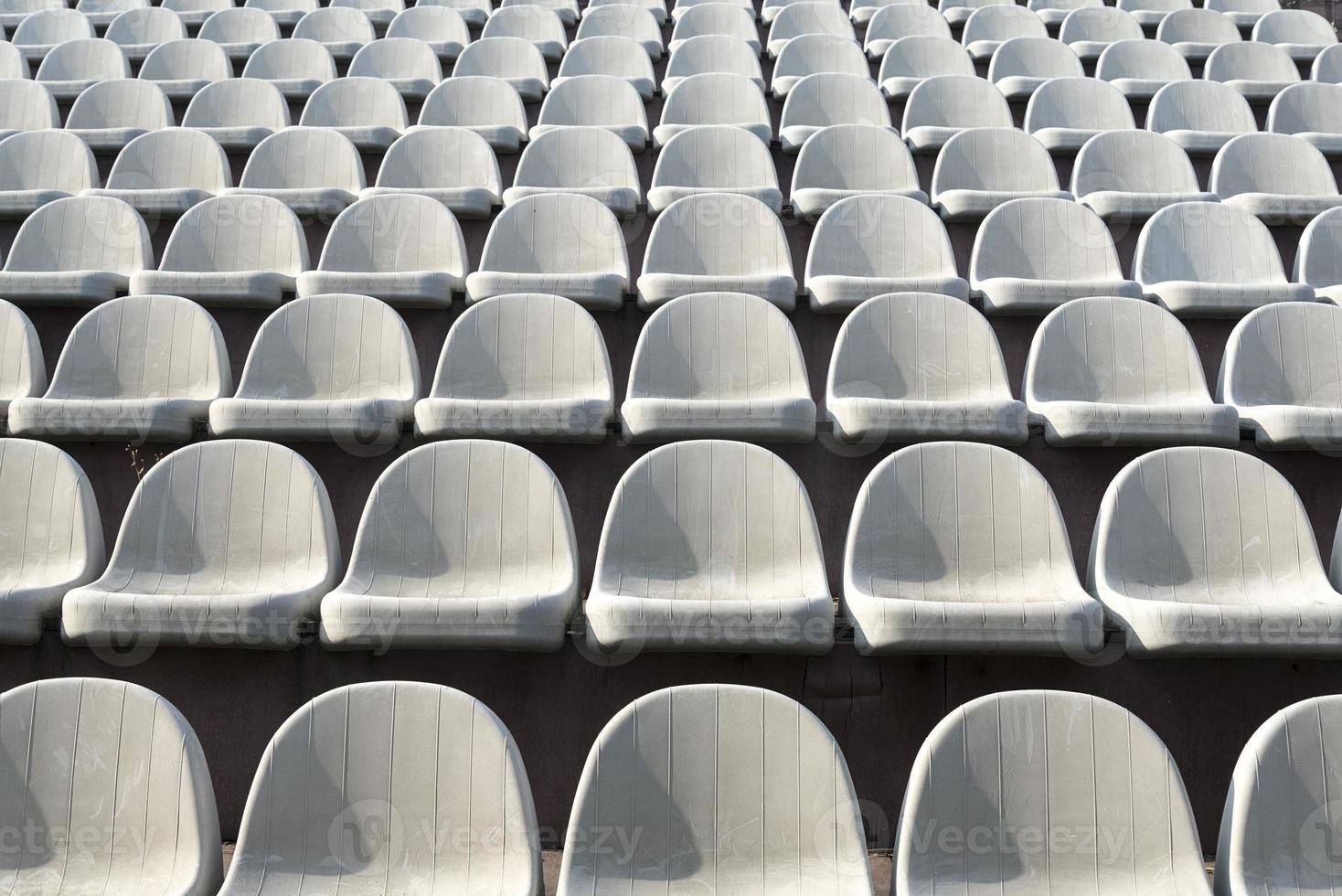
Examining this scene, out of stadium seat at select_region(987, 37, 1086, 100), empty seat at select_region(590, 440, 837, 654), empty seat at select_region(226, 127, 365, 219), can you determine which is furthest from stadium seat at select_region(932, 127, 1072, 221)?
empty seat at select_region(226, 127, 365, 219)

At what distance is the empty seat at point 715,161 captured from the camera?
2.43 m

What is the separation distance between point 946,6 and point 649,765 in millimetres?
2975

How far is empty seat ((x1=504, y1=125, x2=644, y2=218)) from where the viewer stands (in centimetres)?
245

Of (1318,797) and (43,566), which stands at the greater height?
(1318,797)

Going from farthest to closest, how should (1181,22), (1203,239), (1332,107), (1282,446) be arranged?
1. (1181,22)
2. (1332,107)
3. (1203,239)
4. (1282,446)

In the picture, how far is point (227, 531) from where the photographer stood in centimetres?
151

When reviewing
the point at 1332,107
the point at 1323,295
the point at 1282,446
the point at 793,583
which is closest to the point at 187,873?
the point at 793,583

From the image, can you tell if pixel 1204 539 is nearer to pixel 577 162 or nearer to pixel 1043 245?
pixel 1043 245

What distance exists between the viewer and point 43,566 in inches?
58.4

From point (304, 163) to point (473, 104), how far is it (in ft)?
1.62

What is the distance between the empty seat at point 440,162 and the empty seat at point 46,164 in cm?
64

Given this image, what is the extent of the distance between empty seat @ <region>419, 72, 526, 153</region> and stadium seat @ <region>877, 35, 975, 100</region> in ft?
3.15

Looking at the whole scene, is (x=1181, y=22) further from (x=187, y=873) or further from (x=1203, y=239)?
(x=187, y=873)

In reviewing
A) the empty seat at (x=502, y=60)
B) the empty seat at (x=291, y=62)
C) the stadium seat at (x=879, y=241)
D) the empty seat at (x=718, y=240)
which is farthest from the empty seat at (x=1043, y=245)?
the empty seat at (x=291, y=62)
